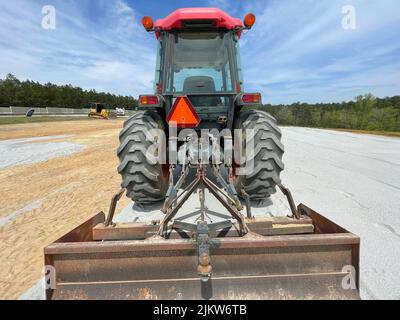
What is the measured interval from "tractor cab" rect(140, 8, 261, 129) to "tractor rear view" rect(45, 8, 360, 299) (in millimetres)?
13

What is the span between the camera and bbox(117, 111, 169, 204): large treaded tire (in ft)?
9.20

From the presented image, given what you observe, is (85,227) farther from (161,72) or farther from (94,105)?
(94,105)

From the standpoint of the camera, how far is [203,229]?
1.56m

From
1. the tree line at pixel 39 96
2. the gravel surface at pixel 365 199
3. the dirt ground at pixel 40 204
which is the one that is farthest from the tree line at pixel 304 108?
the dirt ground at pixel 40 204

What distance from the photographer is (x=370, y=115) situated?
44.8 metres

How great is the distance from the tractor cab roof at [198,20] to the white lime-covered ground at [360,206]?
230cm

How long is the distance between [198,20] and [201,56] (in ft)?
1.90

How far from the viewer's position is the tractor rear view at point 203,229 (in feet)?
5.06

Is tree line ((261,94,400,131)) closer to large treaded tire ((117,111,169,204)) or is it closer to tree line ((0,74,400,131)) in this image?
tree line ((0,74,400,131))

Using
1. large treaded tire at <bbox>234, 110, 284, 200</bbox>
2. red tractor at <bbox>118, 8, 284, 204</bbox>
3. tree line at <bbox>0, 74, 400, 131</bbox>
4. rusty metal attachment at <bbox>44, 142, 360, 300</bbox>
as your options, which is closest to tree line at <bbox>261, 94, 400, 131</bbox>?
tree line at <bbox>0, 74, 400, 131</bbox>

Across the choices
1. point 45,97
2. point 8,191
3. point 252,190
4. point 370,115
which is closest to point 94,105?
point 45,97

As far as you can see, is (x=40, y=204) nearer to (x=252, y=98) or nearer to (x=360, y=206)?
(x=252, y=98)

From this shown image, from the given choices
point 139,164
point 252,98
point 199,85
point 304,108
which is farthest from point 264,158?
point 304,108
